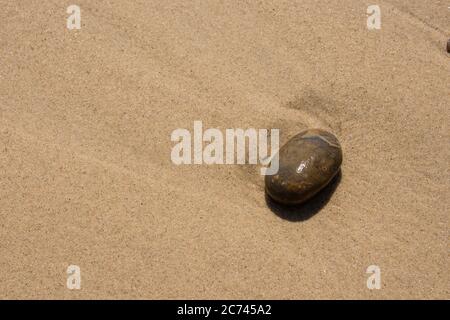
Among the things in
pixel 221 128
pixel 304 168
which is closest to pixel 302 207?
pixel 304 168

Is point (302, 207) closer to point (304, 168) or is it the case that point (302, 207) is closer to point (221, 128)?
point (304, 168)

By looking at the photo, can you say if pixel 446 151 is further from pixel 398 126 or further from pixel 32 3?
pixel 32 3

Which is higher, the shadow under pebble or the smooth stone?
the smooth stone

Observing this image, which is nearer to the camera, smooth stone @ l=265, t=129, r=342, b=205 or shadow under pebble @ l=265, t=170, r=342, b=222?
smooth stone @ l=265, t=129, r=342, b=205

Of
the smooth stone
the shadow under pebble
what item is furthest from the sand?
the smooth stone

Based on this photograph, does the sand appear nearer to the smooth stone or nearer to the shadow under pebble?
the shadow under pebble

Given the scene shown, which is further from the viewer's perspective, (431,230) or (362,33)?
(362,33)

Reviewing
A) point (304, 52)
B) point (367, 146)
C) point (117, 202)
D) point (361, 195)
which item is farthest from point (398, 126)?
point (117, 202)
